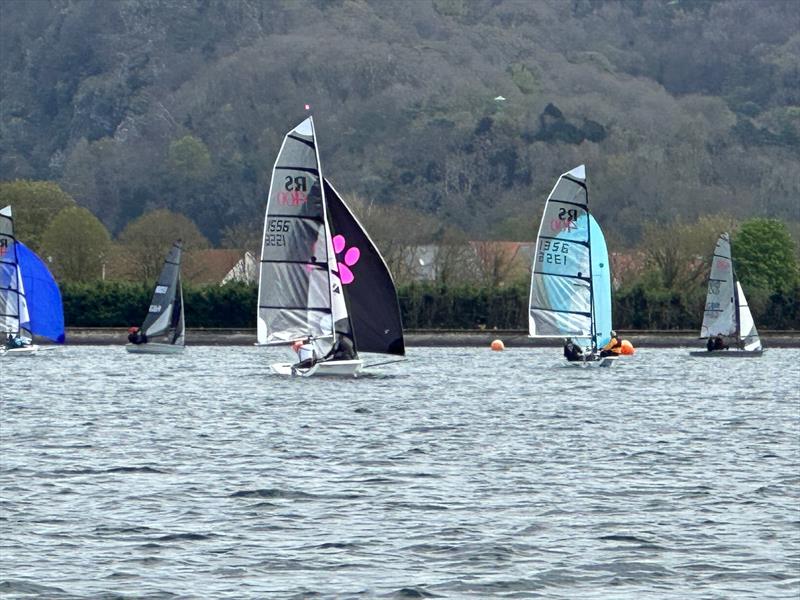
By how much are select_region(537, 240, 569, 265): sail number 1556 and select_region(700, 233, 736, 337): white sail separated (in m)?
12.8

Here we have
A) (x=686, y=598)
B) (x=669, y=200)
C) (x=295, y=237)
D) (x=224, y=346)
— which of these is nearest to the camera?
(x=686, y=598)

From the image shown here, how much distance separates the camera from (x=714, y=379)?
53.9 m

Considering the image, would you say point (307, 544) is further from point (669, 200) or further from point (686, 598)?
point (669, 200)

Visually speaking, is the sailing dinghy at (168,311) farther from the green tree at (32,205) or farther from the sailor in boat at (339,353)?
the green tree at (32,205)

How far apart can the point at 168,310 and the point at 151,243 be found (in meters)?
25.5

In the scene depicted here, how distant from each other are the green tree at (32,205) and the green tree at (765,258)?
39272mm

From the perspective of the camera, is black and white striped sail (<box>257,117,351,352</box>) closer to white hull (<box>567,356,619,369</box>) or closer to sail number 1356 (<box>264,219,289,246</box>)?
sail number 1356 (<box>264,219,289,246</box>)

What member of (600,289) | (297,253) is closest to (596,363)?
(600,289)

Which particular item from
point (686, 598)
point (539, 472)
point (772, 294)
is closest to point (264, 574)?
point (686, 598)

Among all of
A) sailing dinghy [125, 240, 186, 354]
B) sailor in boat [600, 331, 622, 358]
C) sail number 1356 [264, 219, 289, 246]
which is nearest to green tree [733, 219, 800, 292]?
sailor in boat [600, 331, 622, 358]

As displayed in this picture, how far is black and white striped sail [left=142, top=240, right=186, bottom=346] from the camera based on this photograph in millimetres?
73000

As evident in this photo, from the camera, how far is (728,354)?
7019 cm

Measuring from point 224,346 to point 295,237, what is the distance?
3404cm

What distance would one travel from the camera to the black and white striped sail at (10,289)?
6812cm
